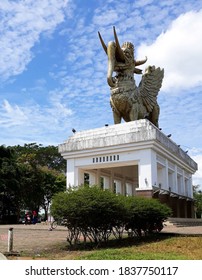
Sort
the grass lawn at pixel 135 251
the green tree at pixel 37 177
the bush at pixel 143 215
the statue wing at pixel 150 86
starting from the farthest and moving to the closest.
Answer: the green tree at pixel 37 177
the statue wing at pixel 150 86
the bush at pixel 143 215
the grass lawn at pixel 135 251

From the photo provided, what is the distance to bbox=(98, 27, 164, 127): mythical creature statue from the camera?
2348 centimetres

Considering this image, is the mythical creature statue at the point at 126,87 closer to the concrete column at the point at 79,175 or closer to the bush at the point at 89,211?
the concrete column at the point at 79,175

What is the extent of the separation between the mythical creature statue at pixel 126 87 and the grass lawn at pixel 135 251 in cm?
1186

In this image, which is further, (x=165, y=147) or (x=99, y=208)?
(x=165, y=147)

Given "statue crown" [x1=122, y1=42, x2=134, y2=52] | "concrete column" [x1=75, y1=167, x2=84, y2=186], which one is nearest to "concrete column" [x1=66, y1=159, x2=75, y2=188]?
"concrete column" [x1=75, y1=167, x2=84, y2=186]

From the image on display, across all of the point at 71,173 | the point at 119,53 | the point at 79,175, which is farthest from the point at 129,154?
the point at 119,53

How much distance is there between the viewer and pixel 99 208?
469 inches

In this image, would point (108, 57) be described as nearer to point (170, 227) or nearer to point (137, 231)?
point (170, 227)

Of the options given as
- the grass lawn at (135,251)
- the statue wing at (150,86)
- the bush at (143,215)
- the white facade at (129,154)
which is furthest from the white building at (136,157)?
the grass lawn at (135,251)

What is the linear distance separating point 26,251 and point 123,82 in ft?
50.3

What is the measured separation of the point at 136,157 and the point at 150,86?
6696 mm

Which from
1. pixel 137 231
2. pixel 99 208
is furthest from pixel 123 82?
pixel 99 208

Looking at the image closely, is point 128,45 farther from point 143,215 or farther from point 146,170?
point 143,215

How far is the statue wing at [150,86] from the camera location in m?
25.7
